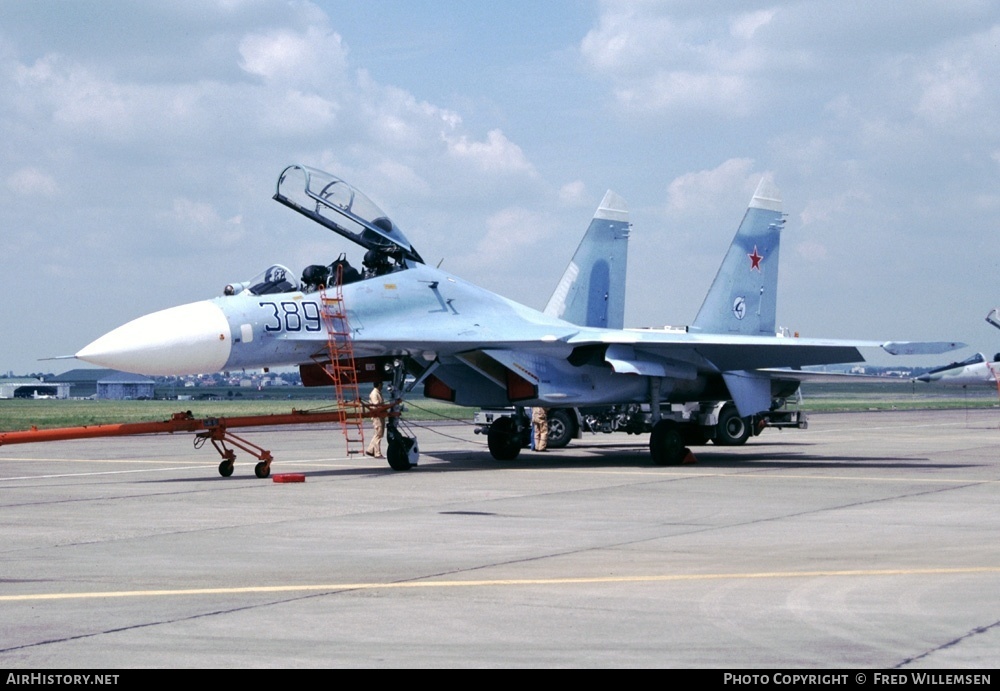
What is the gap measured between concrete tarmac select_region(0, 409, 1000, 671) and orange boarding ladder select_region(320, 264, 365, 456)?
0.94 m

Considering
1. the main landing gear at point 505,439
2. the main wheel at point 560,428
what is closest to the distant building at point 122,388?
the main wheel at point 560,428

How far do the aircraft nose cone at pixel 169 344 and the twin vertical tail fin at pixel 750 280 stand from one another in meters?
10.5

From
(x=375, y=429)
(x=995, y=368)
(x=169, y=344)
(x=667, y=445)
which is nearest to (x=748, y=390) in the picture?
(x=667, y=445)

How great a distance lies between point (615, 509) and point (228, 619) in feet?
21.5

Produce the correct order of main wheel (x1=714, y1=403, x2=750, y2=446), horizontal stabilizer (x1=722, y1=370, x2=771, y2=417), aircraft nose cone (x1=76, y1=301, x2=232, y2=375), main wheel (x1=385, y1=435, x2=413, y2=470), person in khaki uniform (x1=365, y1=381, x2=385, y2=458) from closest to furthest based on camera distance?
aircraft nose cone (x1=76, y1=301, x2=232, y2=375)
main wheel (x1=385, y1=435, x2=413, y2=470)
person in khaki uniform (x1=365, y1=381, x2=385, y2=458)
horizontal stabilizer (x1=722, y1=370, x2=771, y2=417)
main wheel (x1=714, y1=403, x2=750, y2=446)

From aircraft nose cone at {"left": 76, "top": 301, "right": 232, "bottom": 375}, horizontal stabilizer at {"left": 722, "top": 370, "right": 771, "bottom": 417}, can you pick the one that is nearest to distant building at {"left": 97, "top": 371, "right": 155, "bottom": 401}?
horizontal stabilizer at {"left": 722, "top": 370, "right": 771, "bottom": 417}

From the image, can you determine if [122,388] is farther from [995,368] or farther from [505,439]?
[505,439]

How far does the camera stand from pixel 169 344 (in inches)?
604

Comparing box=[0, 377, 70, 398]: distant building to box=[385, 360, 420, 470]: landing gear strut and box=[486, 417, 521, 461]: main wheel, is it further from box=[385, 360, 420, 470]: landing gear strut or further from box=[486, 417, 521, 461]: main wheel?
box=[385, 360, 420, 470]: landing gear strut

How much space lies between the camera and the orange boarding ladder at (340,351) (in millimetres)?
16953

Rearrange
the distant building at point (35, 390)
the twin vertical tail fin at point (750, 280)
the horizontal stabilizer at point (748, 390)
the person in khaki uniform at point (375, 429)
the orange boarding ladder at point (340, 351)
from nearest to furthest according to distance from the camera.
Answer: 1. the orange boarding ladder at point (340, 351)
2. the person in khaki uniform at point (375, 429)
3. the horizontal stabilizer at point (748, 390)
4. the twin vertical tail fin at point (750, 280)
5. the distant building at point (35, 390)

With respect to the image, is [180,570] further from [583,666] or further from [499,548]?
[583,666]

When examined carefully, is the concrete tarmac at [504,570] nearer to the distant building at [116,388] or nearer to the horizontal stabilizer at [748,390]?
the horizontal stabilizer at [748,390]

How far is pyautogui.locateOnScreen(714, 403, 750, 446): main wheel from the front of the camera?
26453 millimetres
